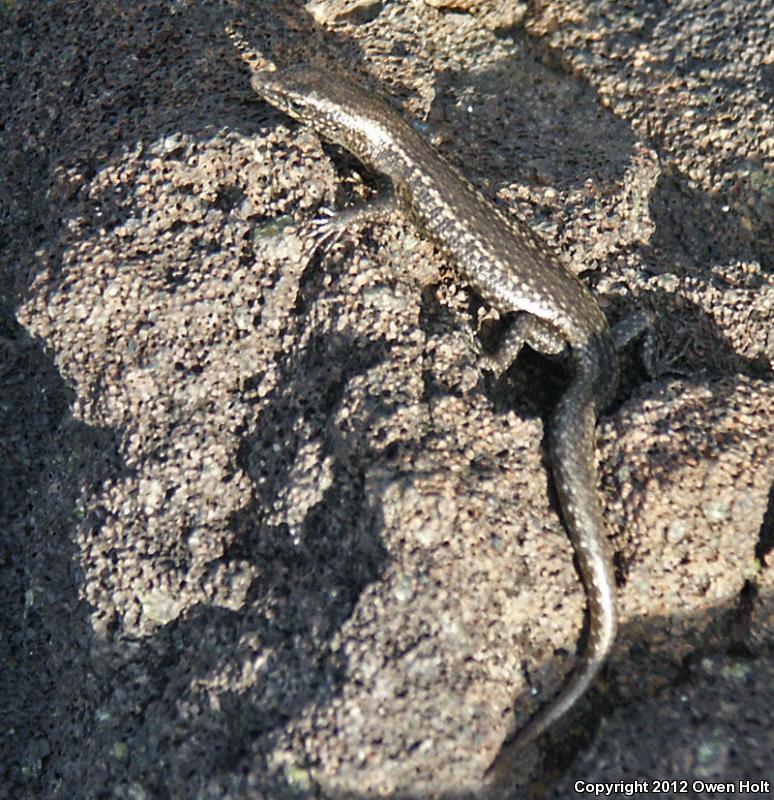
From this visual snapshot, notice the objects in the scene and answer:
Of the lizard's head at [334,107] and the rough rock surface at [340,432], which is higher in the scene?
the lizard's head at [334,107]

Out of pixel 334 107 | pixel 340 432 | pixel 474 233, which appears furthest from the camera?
pixel 334 107

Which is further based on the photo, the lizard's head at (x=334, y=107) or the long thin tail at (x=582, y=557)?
the lizard's head at (x=334, y=107)

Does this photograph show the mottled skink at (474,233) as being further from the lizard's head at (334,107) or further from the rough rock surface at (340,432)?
the rough rock surface at (340,432)

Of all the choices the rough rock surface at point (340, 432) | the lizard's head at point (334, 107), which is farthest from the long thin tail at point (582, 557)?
the lizard's head at point (334, 107)

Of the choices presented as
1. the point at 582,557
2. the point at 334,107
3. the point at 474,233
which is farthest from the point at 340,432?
the point at 334,107

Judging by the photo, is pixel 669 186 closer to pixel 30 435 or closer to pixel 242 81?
pixel 242 81

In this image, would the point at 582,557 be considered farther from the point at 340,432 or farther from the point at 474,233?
the point at 474,233
